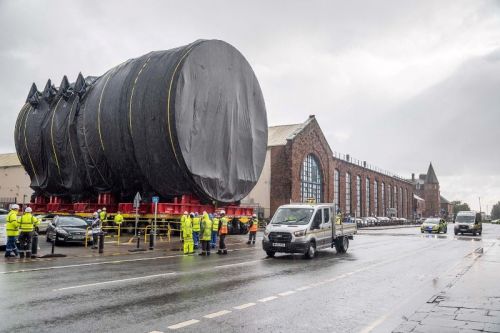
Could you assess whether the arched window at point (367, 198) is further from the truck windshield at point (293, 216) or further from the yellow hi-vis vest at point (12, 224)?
the yellow hi-vis vest at point (12, 224)

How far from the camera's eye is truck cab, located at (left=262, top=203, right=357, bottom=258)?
15.9 metres

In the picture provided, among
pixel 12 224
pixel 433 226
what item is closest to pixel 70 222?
pixel 12 224

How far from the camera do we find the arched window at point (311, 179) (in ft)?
176

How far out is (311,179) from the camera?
182ft

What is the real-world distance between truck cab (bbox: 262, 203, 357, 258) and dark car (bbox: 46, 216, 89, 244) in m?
9.44

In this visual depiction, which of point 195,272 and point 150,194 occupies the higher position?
point 150,194

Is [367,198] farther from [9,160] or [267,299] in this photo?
[267,299]

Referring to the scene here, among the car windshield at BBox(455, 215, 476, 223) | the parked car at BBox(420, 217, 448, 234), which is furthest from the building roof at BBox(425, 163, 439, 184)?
the car windshield at BBox(455, 215, 476, 223)

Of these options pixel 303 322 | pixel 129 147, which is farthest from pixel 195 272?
pixel 129 147

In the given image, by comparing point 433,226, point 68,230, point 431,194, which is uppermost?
point 431,194

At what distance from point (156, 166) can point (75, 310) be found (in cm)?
1919

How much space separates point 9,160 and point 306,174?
50560 millimetres

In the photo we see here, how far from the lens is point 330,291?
968 cm

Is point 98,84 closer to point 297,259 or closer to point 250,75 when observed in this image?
point 250,75
